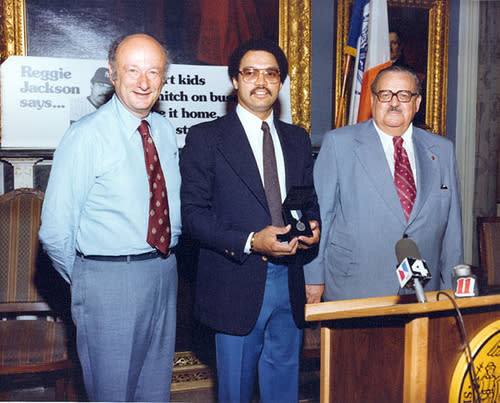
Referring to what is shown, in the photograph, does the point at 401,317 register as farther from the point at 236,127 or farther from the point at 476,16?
the point at 476,16

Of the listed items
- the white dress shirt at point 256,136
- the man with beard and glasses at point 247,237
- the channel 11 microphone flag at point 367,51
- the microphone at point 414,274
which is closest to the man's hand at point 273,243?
the man with beard and glasses at point 247,237

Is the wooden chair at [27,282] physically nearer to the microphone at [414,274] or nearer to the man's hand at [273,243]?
the man's hand at [273,243]

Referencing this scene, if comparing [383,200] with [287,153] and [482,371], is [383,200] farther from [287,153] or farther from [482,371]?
[482,371]

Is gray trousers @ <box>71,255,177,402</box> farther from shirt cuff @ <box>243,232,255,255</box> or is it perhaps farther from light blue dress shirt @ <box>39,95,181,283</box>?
shirt cuff @ <box>243,232,255,255</box>

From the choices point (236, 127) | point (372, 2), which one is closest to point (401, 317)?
point (236, 127)

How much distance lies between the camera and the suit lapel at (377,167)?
2070 millimetres

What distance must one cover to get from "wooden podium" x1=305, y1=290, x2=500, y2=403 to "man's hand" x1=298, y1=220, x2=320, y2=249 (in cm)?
40

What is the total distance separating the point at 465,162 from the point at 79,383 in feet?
10.7

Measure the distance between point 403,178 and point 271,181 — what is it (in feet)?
1.98

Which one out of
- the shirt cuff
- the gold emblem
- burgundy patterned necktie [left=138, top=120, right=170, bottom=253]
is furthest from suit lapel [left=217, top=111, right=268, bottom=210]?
the gold emblem

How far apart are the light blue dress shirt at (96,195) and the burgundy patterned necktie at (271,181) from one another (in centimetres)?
46

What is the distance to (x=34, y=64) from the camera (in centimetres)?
303

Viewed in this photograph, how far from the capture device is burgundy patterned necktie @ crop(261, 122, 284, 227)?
6.25 feet

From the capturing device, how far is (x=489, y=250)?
302 centimetres
